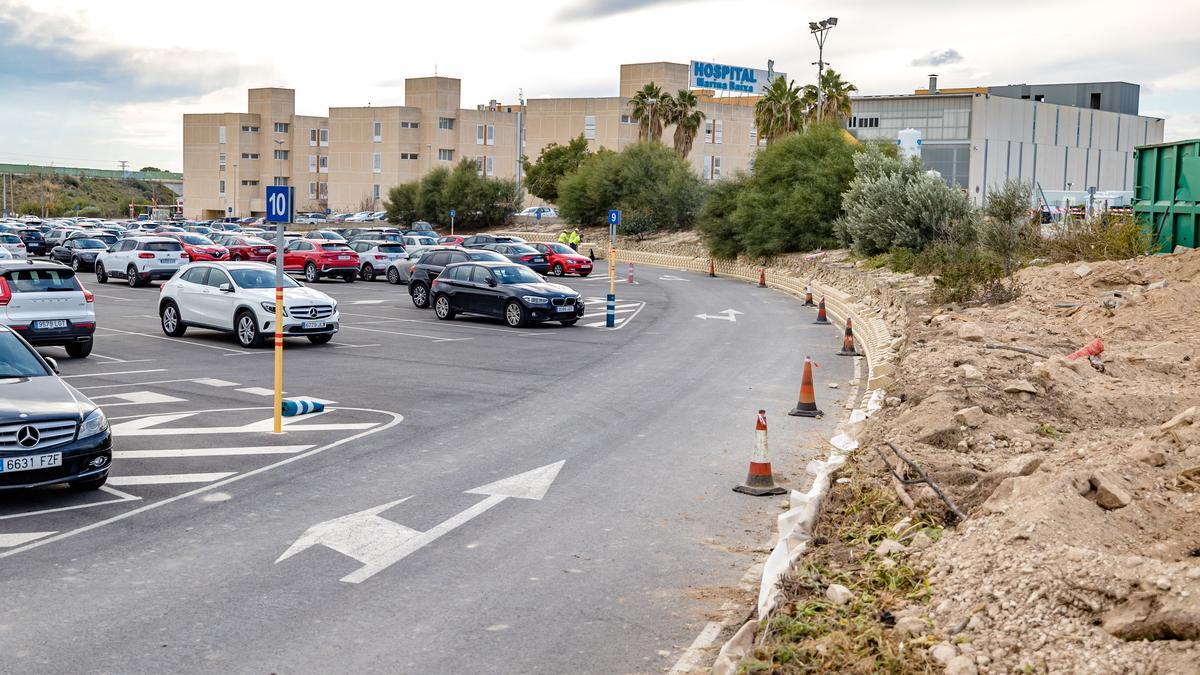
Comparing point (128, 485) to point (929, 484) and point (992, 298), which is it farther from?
point (992, 298)

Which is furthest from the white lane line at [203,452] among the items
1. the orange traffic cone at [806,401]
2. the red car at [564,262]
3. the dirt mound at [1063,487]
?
the red car at [564,262]

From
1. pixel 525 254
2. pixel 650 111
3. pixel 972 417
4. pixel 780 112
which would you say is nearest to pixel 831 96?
pixel 780 112

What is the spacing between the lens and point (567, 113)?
11475cm

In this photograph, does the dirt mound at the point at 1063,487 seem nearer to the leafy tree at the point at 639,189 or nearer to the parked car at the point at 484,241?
the parked car at the point at 484,241

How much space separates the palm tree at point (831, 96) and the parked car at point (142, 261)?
41.4m

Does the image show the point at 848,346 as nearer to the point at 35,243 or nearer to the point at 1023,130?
the point at 35,243

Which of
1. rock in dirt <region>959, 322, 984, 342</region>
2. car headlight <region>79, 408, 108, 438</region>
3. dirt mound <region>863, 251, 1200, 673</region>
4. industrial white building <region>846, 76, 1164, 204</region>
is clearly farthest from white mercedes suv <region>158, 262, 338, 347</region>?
industrial white building <region>846, 76, 1164, 204</region>

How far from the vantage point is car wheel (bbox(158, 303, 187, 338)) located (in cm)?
2531

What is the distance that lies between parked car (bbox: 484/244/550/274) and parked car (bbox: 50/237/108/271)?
17345 mm

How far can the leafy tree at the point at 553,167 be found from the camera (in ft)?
334

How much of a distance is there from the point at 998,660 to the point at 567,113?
111835mm

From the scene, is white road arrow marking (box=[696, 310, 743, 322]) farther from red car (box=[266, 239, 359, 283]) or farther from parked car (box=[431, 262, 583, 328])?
red car (box=[266, 239, 359, 283])

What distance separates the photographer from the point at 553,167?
339 feet

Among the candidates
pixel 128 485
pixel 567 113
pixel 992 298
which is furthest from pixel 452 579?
pixel 567 113
